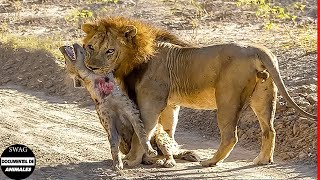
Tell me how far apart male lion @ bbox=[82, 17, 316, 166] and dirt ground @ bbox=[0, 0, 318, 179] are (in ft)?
1.61

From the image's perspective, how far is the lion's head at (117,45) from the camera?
29.5 feet

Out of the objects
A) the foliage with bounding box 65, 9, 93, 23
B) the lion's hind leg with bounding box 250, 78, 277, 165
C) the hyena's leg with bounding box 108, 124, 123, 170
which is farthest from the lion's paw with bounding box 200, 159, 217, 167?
the foliage with bounding box 65, 9, 93, 23

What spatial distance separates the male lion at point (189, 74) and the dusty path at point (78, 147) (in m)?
0.30

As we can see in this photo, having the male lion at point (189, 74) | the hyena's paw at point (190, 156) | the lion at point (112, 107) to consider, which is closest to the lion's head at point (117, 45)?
the male lion at point (189, 74)

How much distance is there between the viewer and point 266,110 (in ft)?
29.8

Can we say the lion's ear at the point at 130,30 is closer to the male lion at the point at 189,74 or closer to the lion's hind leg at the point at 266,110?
the male lion at the point at 189,74

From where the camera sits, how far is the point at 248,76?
28.6ft

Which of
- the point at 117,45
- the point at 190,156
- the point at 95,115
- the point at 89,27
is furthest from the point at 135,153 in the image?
the point at 95,115

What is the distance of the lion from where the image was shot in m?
8.79

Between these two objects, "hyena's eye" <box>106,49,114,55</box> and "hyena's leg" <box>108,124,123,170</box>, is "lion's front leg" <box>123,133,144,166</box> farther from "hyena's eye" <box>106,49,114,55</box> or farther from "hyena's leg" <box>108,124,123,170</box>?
"hyena's eye" <box>106,49,114,55</box>

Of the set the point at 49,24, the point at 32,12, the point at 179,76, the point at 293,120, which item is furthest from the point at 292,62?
the point at 32,12

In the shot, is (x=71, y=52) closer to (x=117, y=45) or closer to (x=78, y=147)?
(x=117, y=45)

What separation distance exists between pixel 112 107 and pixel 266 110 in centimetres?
163

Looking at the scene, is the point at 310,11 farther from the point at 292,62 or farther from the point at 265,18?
the point at 292,62
